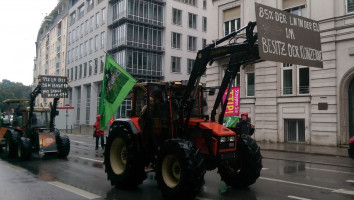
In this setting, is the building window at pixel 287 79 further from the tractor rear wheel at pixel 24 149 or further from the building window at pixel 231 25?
the tractor rear wheel at pixel 24 149

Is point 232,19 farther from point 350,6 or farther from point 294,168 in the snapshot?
point 294,168

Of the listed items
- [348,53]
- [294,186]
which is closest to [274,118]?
[348,53]

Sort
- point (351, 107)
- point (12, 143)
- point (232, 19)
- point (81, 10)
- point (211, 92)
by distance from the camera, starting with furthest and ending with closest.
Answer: point (81, 10), point (232, 19), point (351, 107), point (12, 143), point (211, 92)

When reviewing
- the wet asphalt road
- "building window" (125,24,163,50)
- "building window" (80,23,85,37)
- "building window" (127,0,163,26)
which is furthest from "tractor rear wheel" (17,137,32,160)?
"building window" (80,23,85,37)

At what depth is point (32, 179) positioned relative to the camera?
27.0 feet

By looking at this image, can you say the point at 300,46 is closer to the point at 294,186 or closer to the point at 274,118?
the point at 294,186

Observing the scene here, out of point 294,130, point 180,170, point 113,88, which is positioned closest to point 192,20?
point 294,130

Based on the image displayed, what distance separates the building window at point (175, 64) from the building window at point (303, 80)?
25.8m

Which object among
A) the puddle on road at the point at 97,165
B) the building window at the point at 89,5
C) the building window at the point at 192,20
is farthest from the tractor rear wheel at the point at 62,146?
the building window at the point at 89,5

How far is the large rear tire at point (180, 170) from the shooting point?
5.64 meters

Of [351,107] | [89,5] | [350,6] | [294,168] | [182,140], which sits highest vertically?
[89,5]

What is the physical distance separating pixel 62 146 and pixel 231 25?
1626 cm

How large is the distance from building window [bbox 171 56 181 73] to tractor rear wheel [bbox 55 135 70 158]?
32206mm

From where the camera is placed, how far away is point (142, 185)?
7.66 metres
